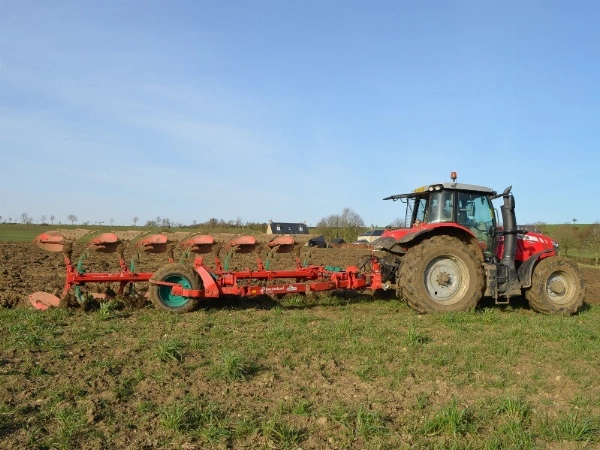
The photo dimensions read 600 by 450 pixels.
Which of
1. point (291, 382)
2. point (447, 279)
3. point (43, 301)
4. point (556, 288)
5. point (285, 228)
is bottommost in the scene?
point (291, 382)

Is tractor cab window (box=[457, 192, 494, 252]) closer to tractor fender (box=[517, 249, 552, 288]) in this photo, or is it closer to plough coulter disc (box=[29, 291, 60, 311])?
tractor fender (box=[517, 249, 552, 288])

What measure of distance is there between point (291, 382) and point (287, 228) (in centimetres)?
3635

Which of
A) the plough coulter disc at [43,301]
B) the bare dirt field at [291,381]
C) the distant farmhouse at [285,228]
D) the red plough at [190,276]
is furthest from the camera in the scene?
the distant farmhouse at [285,228]

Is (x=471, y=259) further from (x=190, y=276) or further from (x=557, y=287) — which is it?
(x=190, y=276)

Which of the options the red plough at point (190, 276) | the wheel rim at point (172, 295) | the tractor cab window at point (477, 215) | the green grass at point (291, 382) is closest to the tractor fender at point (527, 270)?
the tractor cab window at point (477, 215)

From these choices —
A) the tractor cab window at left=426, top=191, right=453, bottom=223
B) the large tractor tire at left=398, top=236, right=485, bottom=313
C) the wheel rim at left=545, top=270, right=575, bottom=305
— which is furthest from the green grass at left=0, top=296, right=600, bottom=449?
the tractor cab window at left=426, top=191, right=453, bottom=223

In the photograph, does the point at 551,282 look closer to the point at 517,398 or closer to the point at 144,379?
the point at 517,398

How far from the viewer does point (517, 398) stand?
4270 millimetres

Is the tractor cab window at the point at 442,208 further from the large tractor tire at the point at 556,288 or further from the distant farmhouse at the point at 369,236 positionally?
the distant farmhouse at the point at 369,236

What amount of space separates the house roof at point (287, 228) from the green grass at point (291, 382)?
32808 mm

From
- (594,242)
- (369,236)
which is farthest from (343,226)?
(594,242)

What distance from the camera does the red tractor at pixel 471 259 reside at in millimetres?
7891

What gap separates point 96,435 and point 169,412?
517mm

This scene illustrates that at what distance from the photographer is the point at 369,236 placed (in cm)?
3950
